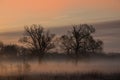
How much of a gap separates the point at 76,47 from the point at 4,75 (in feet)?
164

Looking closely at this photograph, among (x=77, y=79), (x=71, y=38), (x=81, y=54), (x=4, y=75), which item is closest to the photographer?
(x=77, y=79)

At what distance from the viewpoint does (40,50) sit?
79.9 metres

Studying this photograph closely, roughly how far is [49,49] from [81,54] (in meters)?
8.31

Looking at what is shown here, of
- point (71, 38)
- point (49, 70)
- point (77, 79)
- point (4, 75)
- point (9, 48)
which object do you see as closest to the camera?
point (77, 79)

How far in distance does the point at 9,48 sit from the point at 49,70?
202ft

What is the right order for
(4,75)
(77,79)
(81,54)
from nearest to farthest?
(77,79) < (4,75) < (81,54)

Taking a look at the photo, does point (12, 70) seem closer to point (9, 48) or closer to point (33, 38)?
point (33, 38)

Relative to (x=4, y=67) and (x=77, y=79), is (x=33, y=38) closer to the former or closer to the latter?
(x=4, y=67)

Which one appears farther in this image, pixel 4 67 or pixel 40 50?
pixel 40 50

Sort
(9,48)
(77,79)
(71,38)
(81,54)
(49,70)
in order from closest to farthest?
(77,79), (49,70), (81,54), (71,38), (9,48)

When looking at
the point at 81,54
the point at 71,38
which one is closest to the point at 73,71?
the point at 81,54

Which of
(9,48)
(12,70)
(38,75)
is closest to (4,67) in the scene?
(12,70)

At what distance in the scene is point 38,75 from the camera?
28906 mm

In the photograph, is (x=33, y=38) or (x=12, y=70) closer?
(x=12, y=70)
